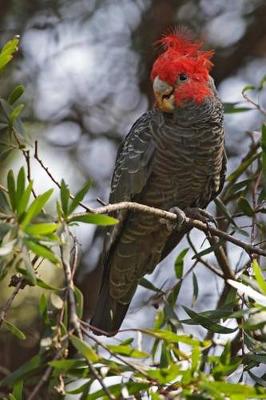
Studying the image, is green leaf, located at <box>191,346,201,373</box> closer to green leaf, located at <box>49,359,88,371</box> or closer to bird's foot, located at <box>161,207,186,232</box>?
green leaf, located at <box>49,359,88,371</box>

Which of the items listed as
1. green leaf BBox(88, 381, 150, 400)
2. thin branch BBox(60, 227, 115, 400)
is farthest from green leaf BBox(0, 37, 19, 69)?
green leaf BBox(88, 381, 150, 400)

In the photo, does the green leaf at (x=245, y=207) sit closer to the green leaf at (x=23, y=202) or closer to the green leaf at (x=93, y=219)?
the green leaf at (x=93, y=219)

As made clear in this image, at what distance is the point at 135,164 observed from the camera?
325 cm

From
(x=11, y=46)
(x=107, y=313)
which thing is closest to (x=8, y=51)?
(x=11, y=46)

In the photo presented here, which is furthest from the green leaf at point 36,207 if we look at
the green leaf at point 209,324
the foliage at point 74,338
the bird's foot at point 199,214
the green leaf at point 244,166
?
the green leaf at point 244,166

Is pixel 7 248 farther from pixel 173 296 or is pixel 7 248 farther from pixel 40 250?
pixel 173 296

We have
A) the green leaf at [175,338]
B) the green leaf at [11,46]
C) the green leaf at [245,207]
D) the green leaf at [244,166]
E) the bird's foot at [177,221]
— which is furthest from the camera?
the green leaf at [244,166]

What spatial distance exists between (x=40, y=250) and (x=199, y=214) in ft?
5.02

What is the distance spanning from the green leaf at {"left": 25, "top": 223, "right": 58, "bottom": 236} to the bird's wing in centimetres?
152

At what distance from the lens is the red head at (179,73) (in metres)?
3.18

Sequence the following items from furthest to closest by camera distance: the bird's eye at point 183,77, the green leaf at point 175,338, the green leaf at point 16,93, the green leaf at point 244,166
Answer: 1. the bird's eye at point 183,77
2. the green leaf at point 244,166
3. the green leaf at point 16,93
4. the green leaf at point 175,338

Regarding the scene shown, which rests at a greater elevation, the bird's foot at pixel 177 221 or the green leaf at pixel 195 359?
the bird's foot at pixel 177 221

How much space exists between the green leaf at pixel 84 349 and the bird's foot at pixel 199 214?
133 centimetres

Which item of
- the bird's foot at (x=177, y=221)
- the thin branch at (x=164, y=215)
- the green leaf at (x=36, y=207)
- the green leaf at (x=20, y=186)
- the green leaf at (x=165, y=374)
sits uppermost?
the bird's foot at (x=177, y=221)
